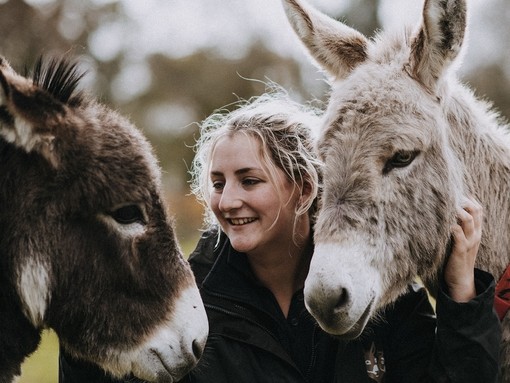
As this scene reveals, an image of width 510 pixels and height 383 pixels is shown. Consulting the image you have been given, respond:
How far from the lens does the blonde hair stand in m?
3.24

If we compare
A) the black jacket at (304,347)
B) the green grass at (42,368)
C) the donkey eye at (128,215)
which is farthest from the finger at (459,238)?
the green grass at (42,368)

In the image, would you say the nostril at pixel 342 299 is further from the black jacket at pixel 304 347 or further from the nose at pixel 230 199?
the nose at pixel 230 199

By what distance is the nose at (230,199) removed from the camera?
10.2 ft

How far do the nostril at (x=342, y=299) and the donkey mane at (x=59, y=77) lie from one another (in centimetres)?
138

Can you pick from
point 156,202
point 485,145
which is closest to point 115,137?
point 156,202

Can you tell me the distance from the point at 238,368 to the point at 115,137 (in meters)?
1.25

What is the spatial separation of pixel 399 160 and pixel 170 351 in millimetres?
1238

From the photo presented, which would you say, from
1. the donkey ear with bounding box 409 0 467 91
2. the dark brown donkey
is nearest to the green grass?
the dark brown donkey

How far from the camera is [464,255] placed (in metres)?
2.74

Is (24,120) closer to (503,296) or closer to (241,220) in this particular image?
(241,220)

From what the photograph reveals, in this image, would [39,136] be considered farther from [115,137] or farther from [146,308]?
[146,308]

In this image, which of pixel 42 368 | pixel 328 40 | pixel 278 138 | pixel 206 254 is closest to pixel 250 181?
pixel 278 138

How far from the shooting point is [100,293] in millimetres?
2531

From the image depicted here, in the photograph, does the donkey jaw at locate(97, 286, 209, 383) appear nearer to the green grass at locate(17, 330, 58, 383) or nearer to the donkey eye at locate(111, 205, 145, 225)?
the donkey eye at locate(111, 205, 145, 225)
